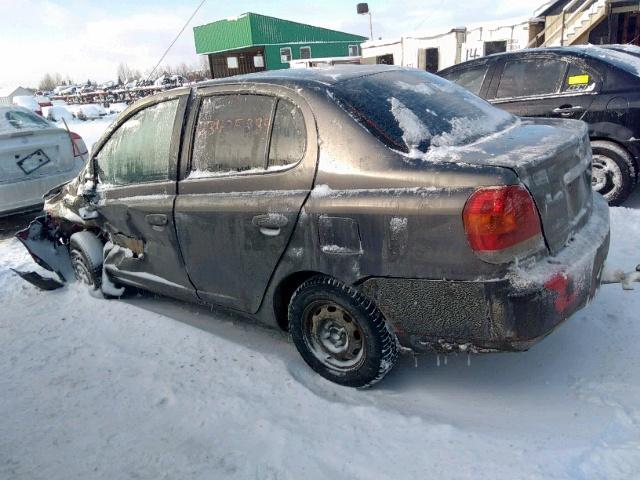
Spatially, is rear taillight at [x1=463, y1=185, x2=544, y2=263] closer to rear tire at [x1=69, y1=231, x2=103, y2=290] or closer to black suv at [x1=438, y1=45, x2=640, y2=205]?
rear tire at [x1=69, y1=231, x2=103, y2=290]

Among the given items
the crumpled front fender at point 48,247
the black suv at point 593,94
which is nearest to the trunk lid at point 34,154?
the crumpled front fender at point 48,247

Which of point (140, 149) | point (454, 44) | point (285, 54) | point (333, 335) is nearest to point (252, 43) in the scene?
point (285, 54)

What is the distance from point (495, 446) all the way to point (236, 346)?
69.7 inches

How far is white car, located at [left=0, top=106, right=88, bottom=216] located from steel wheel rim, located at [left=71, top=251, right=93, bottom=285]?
2140mm

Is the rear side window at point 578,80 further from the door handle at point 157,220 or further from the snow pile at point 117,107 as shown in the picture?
the snow pile at point 117,107

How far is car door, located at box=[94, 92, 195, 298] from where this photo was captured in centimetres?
335

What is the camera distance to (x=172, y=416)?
2719 mm

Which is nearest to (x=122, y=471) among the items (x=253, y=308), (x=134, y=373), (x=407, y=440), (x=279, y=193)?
(x=134, y=373)

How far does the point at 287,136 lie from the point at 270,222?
1.57 ft

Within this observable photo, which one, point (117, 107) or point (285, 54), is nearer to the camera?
point (117, 107)

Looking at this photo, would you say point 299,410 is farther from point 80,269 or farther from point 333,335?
point 80,269

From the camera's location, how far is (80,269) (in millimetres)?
4582

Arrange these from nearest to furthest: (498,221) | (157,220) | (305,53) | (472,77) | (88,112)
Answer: (498,221) → (157,220) → (472,77) → (88,112) → (305,53)

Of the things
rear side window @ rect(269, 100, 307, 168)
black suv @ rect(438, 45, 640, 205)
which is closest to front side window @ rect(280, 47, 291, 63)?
black suv @ rect(438, 45, 640, 205)
